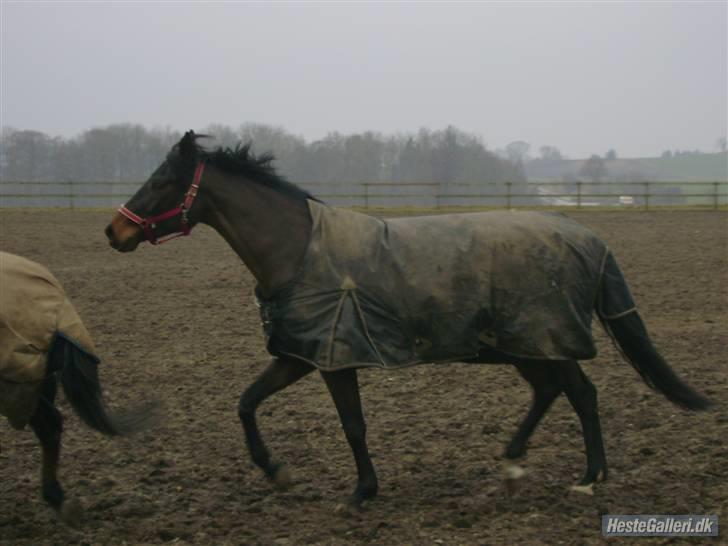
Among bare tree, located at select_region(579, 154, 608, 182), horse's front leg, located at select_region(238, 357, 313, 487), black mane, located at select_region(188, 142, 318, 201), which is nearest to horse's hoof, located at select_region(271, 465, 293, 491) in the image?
horse's front leg, located at select_region(238, 357, 313, 487)

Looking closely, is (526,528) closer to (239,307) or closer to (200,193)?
(200,193)

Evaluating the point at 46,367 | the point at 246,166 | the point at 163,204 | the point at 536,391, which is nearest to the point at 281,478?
the point at 46,367

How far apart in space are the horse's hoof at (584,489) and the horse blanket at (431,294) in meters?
0.68

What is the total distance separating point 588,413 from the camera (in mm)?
4543

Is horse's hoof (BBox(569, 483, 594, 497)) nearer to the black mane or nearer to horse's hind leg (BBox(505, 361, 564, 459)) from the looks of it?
horse's hind leg (BBox(505, 361, 564, 459))

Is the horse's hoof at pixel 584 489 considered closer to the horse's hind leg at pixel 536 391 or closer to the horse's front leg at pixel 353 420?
the horse's hind leg at pixel 536 391

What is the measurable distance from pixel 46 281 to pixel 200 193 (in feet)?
3.07

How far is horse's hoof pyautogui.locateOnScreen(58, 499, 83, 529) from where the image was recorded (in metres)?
4.00

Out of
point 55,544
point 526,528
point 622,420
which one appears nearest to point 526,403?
point 622,420

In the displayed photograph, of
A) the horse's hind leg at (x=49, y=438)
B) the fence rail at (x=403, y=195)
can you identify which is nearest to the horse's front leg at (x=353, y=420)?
the horse's hind leg at (x=49, y=438)

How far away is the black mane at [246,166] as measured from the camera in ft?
15.0

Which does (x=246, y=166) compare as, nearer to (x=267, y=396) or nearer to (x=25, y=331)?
(x=267, y=396)

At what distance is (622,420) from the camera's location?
542 cm

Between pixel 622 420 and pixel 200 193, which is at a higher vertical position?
pixel 200 193
